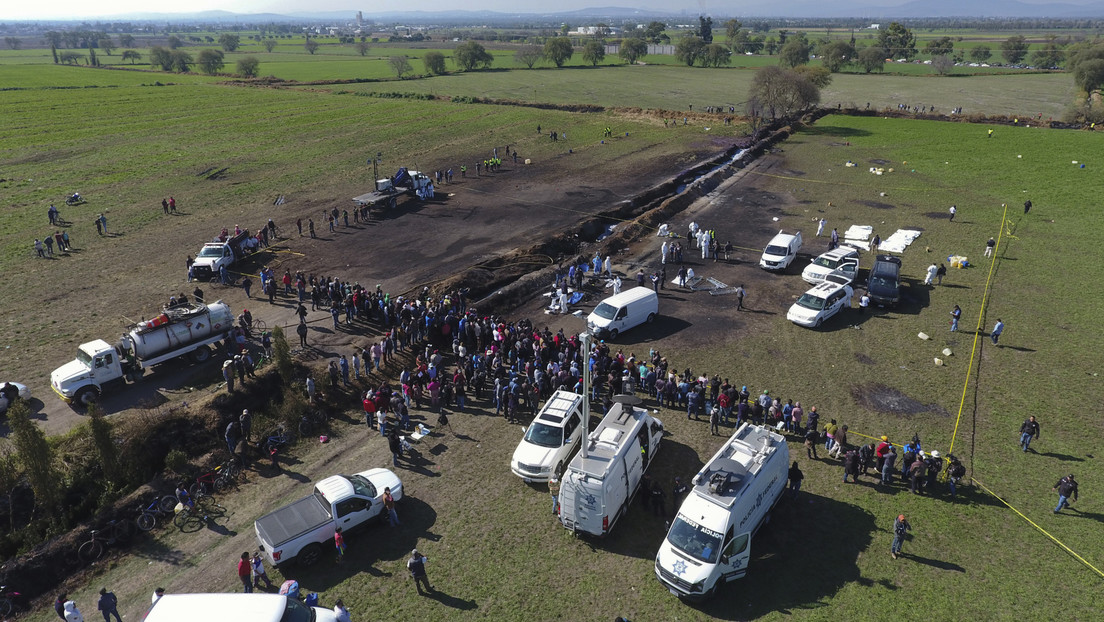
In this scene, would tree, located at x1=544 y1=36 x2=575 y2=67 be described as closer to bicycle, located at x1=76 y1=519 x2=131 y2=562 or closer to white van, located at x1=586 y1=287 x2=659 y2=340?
white van, located at x1=586 y1=287 x2=659 y2=340

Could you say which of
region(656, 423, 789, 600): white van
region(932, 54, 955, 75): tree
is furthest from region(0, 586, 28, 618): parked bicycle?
region(932, 54, 955, 75): tree

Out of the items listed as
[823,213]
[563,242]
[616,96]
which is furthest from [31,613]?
[616,96]

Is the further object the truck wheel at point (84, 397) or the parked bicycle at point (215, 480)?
the truck wheel at point (84, 397)

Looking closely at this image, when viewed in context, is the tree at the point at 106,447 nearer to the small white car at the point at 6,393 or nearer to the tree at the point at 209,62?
the small white car at the point at 6,393

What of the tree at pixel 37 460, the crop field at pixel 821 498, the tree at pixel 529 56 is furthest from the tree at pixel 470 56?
the tree at pixel 37 460

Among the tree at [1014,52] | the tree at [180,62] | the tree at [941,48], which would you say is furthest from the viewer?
the tree at [1014,52]

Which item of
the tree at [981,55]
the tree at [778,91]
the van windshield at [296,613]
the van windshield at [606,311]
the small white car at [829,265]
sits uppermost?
the tree at [981,55]

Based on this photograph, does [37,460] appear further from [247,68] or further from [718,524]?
[247,68]
